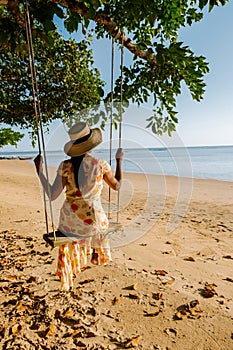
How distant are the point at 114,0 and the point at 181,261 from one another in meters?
3.78

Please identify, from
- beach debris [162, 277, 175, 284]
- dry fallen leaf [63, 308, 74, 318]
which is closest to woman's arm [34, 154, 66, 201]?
dry fallen leaf [63, 308, 74, 318]

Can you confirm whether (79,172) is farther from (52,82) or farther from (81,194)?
(52,82)

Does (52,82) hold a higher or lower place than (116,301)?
higher

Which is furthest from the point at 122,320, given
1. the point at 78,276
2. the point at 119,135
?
the point at 119,135

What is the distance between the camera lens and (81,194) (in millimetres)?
2836

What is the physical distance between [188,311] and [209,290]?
57 centimetres

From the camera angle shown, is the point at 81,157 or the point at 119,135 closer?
the point at 81,157

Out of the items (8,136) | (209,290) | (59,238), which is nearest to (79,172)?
(59,238)

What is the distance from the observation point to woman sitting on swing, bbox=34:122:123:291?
2.79m

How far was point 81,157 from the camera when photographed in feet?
9.21

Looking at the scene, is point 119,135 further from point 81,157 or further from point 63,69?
point 63,69

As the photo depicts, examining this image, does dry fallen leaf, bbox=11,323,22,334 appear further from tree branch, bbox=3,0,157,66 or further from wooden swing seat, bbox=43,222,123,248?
tree branch, bbox=3,0,157,66

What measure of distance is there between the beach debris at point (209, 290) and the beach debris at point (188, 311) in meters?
0.24

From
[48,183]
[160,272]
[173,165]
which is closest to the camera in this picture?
[48,183]
